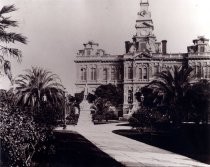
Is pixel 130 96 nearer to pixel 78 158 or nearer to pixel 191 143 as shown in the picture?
pixel 191 143

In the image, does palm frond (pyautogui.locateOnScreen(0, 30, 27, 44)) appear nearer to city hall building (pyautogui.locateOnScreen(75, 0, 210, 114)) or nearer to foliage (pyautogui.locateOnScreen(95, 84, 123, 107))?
foliage (pyautogui.locateOnScreen(95, 84, 123, 107))

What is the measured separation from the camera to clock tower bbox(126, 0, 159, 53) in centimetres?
8019

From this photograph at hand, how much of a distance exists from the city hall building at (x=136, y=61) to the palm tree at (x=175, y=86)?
142ft

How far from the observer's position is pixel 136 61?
81.2 metres

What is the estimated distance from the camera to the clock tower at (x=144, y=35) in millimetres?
80188

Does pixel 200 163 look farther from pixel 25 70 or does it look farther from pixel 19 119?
pixel 25 70

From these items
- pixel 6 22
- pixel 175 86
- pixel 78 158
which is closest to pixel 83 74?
pixel 175 86

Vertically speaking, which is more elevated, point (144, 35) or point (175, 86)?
point (144, 35)

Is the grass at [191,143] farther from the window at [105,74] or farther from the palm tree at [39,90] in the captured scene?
the window at [105,74]

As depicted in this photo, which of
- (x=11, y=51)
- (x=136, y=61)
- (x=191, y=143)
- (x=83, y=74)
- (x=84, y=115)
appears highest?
(x=136, y=61)

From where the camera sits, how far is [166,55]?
81000mm

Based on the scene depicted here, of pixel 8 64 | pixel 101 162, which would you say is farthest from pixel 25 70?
pixel 8 64

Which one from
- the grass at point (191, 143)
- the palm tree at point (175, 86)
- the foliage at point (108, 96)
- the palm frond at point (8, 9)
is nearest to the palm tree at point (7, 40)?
the palm frond at point (8, 9)

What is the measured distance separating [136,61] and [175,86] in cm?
4837
